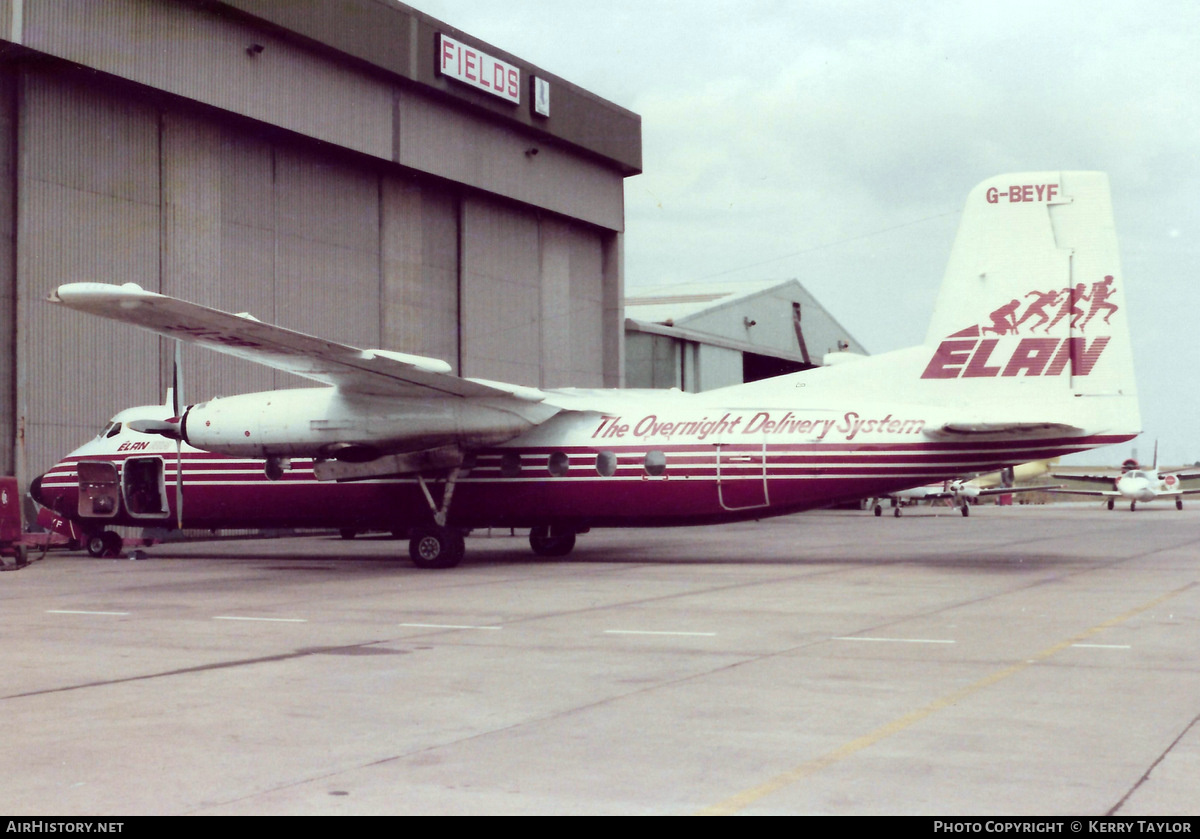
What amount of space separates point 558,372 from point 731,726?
3599 centimetres

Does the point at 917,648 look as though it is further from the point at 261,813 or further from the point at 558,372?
the point at 558,372

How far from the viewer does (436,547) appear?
21188 mm

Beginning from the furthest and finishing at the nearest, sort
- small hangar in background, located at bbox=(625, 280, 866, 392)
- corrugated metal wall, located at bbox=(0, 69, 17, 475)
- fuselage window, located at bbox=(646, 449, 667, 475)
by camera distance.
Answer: small hangar in background, located at bbox=(625, 280, 866, 392)
corrugated metal wall, located at bbox=(0, 69, 17, 475)
fuselage window, located at bbox=(646, 449, 667, 475)

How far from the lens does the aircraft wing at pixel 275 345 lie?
599 inches

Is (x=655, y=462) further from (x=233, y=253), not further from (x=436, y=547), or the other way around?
(x=233, y=253)

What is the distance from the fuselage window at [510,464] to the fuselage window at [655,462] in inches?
101

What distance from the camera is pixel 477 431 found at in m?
20.9

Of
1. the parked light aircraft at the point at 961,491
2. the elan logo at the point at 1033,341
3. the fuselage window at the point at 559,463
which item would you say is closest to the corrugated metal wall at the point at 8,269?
the fuselage window at the point at 559,463

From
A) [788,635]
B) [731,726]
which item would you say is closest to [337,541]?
[788,635]

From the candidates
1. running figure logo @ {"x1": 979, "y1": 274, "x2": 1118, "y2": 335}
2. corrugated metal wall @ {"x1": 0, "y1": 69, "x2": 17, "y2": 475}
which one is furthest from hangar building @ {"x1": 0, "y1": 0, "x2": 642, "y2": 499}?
running figure logo @ {"x1": 979, "y1": 274, "x2": 1118, "y2": 335}

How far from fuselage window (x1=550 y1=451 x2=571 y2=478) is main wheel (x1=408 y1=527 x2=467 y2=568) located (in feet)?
7.07

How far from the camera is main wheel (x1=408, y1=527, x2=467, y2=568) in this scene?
69.4 ft

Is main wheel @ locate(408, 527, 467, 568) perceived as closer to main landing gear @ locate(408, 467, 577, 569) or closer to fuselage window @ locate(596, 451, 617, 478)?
main landing gear @ locate(408, 467, 577, 569)

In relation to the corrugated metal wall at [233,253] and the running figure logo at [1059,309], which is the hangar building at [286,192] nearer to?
the corrugated metal wall at [233,253]
